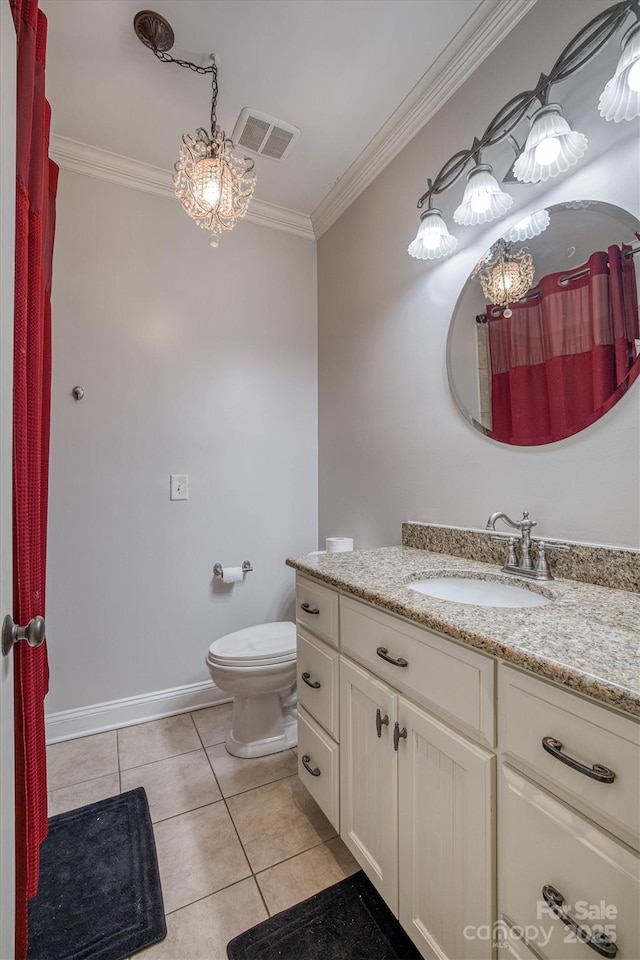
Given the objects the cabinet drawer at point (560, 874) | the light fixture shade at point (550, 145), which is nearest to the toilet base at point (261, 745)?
the cabinet drawer at point (560, 874)

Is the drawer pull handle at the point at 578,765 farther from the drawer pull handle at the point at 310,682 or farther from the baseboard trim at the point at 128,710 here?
the baseboard trim at the point at 128,710

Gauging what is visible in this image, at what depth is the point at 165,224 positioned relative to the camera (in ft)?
6.88

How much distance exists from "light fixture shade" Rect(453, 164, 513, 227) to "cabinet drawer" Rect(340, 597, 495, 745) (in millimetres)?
1262

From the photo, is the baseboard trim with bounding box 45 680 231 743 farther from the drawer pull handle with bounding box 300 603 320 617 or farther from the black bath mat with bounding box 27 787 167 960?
the drawer pull handle with bounding box 300 603 320 617

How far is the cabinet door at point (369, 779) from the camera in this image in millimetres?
979


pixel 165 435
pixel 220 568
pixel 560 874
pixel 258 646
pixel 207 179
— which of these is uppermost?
pixel 207 179

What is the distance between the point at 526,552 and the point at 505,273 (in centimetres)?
89

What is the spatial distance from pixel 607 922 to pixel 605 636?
383 millimetres

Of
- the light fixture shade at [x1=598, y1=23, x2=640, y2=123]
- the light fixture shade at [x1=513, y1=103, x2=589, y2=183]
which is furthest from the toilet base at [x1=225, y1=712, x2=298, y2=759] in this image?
the light fixture shade at [x1=598, y1=23, x2=640, y2=123]

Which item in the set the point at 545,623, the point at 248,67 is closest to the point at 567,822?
the point at 545,623

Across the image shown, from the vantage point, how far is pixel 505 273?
52.9 inches

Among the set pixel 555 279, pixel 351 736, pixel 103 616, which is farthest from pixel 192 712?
pixel 555 279

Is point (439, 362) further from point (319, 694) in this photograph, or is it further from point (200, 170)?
point (319, 694)

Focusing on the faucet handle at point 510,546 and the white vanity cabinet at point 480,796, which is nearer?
the white vanity cabinet at point 480,796
